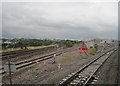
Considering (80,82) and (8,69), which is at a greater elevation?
(8,69)

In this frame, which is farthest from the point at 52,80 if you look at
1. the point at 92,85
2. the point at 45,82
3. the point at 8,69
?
the point at 8,69

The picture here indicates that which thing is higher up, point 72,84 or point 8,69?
point 8,69

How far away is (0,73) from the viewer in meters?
19.8

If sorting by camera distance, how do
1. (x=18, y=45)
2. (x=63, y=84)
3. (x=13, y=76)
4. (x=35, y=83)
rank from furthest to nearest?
(x=18, y=45), (x=13, y=76), (x=35, y=83), (x=63, y=84)

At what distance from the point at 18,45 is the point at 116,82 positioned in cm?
4528

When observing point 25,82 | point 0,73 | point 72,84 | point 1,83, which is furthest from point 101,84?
point 0,73

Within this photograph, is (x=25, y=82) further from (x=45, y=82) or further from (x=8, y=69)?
(x=8, y=69)

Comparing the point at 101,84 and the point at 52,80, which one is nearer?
the point at 101,84

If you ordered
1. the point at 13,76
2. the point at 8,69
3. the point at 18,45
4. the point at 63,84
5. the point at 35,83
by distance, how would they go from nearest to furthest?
1. the point at 8,69
2. the point at 63,84
3. the point at 35,83
4. the point at 13,76
5. the point at 18,45

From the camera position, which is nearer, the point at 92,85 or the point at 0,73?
the point at 92,85

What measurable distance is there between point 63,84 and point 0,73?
7.00 metres

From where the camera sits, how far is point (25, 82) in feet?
54.6

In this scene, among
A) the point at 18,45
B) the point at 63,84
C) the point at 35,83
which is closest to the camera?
the point at 63,84

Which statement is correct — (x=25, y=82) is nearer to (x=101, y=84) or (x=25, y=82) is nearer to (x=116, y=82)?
(x=101, y=84)
